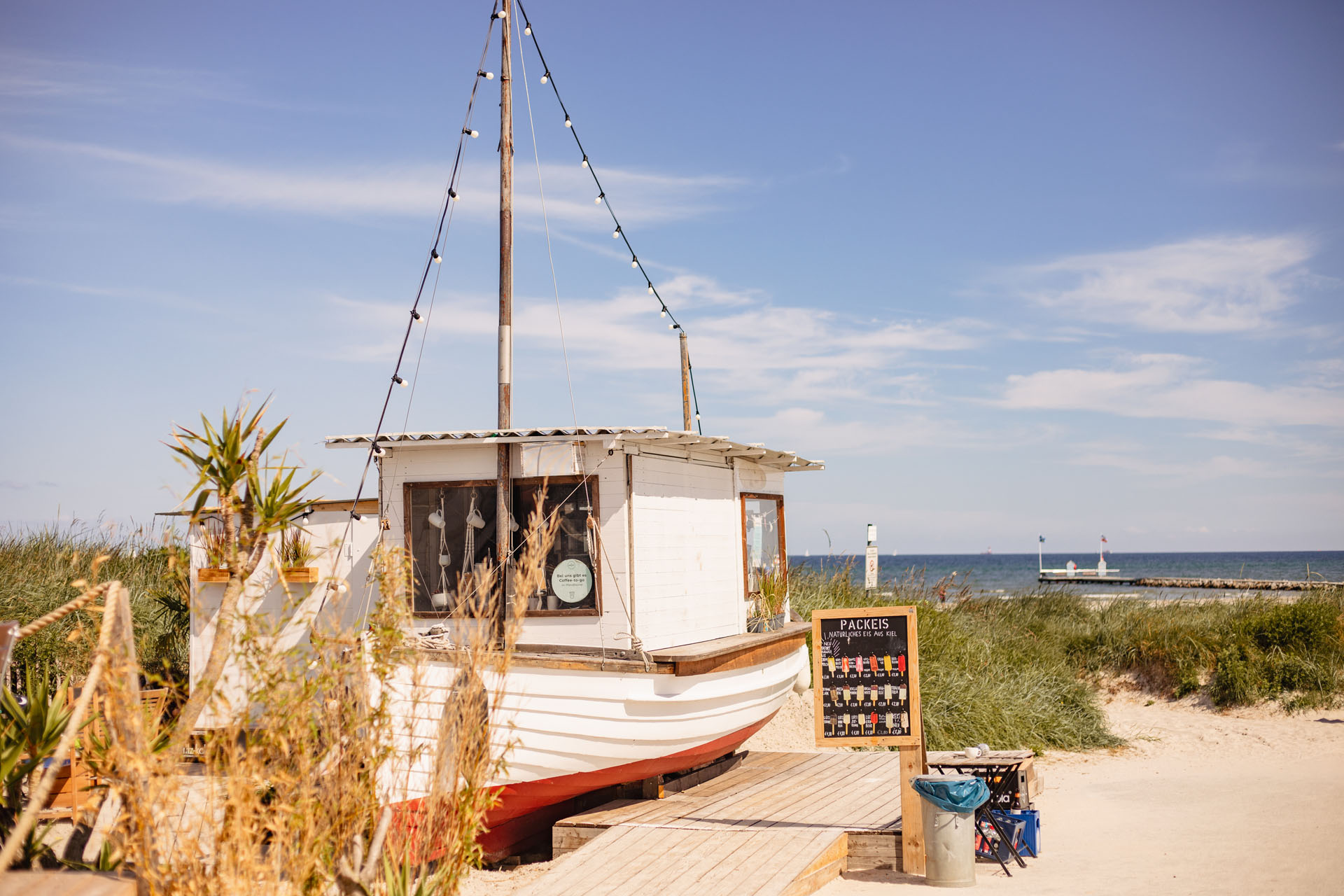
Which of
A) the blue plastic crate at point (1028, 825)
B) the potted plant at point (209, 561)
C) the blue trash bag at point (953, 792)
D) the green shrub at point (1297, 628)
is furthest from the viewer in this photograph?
the green shrub at point (1297, 628)

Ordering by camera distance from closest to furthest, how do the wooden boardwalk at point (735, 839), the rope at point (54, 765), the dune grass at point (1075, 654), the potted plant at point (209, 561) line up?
1. the rope at point (54, 765)
2. the wooden boardwalk at point (735, 839)
3. the potted plant at point (209, 561)
4. the dune grass at point (1075, 654)

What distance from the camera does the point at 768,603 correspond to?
10195 millimetres

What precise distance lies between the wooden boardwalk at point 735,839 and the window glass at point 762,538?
201cm

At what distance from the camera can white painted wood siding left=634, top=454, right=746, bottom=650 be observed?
25.5 ft

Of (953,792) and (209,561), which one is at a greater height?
(209,561)

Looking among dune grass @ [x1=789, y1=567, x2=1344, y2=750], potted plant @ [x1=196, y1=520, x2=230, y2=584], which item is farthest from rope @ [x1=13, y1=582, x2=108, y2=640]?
dune grass @ [x1=789, y1=567, x2=1344, y2=750]

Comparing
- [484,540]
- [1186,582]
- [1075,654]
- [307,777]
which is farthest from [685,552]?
[1186,582]

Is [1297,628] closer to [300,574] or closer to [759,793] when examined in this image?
[759,793]

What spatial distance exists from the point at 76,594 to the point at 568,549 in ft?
21.5

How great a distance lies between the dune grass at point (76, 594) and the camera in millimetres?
10250

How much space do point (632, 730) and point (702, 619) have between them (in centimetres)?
149

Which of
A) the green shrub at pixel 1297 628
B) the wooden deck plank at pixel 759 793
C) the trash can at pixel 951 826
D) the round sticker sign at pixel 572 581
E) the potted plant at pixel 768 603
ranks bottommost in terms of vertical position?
the wooden deck plank at pixel 759 793

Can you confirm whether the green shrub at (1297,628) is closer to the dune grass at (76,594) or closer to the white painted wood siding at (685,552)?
the white painted wood siding at (685,552)

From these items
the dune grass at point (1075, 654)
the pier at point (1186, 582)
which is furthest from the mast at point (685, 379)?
the pier at point (1186, 582)
